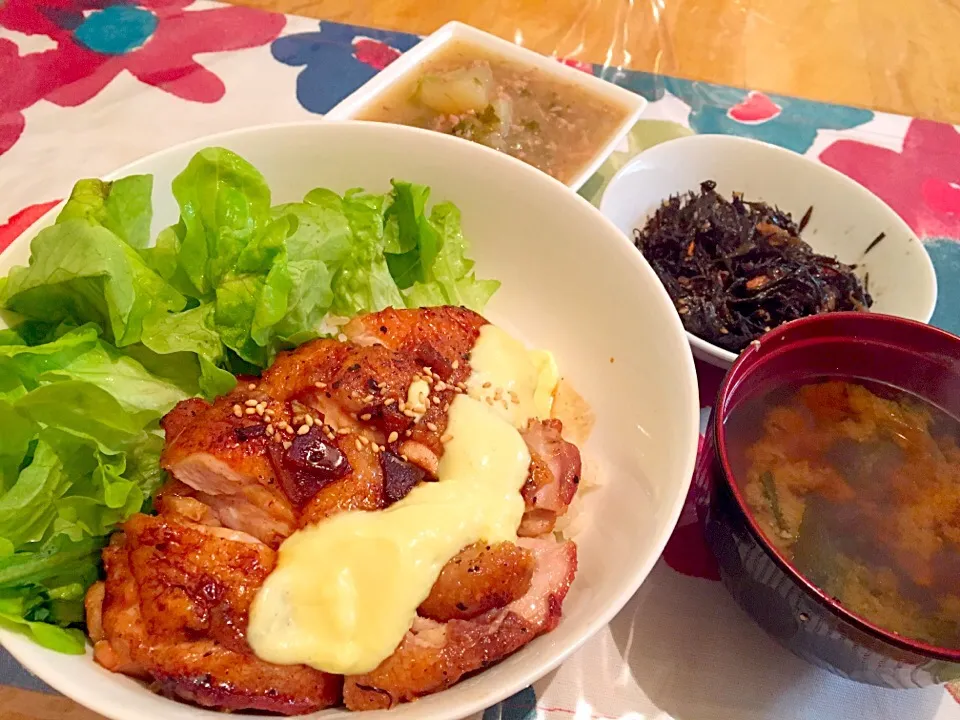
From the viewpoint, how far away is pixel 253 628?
54.4 inches

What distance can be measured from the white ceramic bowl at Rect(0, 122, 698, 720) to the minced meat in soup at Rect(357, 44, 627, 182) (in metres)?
0.69

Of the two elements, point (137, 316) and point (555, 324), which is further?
point (555, 324)

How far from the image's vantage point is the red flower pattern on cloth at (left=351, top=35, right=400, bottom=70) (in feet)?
11.2

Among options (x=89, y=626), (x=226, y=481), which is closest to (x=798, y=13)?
(x=226, y=481)

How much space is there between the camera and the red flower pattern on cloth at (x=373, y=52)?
3402 millimetres

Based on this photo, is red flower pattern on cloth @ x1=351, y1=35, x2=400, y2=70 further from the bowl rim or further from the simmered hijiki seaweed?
the bowl rim

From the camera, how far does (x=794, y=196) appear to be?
2.85m

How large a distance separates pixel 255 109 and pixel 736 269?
2082 mm

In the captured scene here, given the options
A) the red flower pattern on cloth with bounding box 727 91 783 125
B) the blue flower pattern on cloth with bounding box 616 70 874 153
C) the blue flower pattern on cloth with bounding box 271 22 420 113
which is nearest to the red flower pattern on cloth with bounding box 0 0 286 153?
the blue flower pattern on cloth with bounding box 271 22 420 113

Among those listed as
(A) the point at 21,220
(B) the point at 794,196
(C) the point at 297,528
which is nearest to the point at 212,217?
(C) the point at 297,528

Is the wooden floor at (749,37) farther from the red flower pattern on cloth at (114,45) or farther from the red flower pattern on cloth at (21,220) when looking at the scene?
the red flower pattern on cloth at (21,220)

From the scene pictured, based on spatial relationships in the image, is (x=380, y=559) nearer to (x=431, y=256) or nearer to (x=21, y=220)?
(x=431, y=256)

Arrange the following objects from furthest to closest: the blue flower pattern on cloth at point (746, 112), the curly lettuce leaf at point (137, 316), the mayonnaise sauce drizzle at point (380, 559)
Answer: the blue flower pattern on cloth at point (746, 112), the curly lettuce leaf at point (137, 316), the mayonnaise sauce drizzle at point (380, 559)

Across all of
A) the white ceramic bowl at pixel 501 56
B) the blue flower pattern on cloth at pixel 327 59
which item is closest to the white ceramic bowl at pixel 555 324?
the white ceramic bowl at pixel 501 56
